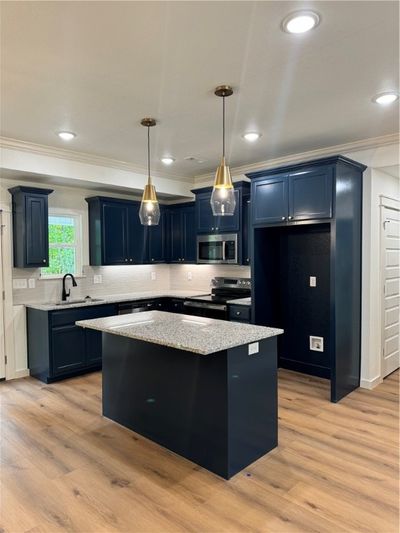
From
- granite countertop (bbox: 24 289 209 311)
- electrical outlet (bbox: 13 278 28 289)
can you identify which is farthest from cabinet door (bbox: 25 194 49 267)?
granite countertop (bbox: 24 289 209 311)

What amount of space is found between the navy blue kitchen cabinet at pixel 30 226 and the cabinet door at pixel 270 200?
8.41 ft

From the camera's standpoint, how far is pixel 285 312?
498 cm

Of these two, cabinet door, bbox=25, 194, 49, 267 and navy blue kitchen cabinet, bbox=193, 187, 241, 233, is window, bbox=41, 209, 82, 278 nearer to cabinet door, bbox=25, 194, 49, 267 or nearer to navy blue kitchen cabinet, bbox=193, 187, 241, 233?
cabinet door, bbox=25, 194, 49, 267

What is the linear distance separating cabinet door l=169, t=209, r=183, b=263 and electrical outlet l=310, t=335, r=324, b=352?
243 cm

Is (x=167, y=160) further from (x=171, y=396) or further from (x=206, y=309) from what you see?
(x=171, y=396)

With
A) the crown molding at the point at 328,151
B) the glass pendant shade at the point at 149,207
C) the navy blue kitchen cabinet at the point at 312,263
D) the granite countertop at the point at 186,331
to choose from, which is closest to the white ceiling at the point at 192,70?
the crown molding at the point at 328,151

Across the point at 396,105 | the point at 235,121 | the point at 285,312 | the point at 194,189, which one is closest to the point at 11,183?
the point at 194,189

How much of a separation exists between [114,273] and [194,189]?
1786 millimetres

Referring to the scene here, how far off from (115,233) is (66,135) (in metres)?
1.80

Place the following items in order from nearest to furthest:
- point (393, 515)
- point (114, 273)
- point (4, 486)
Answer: point (393, 515)
point (4, 486)
point (114, 273)

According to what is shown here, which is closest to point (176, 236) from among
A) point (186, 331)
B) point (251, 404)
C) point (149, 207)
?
point (149, 207)

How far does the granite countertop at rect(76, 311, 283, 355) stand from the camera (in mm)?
2508

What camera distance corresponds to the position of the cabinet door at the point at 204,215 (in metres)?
5.54

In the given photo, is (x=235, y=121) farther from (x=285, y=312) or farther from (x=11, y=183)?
(x=11, y=183)
